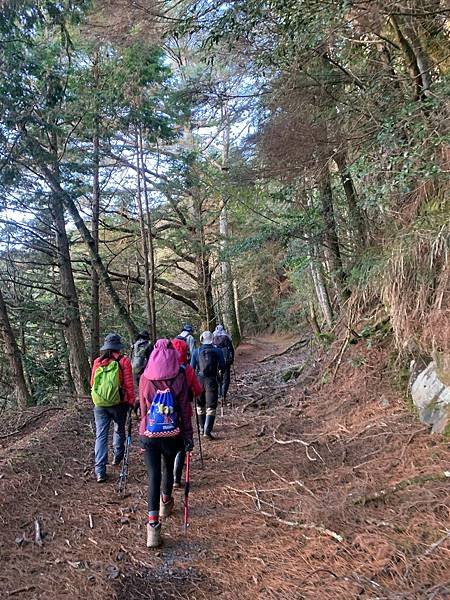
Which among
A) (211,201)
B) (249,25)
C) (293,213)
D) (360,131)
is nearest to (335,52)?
(360,131)

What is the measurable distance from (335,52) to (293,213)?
14.3 ft

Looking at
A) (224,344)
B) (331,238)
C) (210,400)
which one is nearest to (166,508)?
(210,400)

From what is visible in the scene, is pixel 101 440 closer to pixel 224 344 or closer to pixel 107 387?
pixel 107 387

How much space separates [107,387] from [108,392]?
0.21 ft

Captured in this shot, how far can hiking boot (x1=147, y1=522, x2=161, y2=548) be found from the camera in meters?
3.97

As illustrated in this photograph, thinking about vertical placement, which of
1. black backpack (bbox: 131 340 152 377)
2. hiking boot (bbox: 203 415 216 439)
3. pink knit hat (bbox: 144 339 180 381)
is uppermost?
pink knit hat (bbox: 144 339 180 381)

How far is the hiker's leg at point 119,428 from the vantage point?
5750 millimetres

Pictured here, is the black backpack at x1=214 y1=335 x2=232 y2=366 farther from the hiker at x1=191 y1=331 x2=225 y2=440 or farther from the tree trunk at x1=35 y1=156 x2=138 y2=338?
the tree trunk at x1=35 y1=156 x2=138 y2=338

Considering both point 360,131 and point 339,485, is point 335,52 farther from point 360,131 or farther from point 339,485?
point 339,485

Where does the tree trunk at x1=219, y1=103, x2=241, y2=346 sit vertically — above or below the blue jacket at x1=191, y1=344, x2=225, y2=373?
above

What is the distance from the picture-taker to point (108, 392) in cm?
558

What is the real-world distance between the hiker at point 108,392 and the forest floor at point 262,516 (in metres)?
0.43

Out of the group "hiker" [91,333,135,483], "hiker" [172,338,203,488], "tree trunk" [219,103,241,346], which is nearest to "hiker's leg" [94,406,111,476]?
"hiker" [91,333,135,483]

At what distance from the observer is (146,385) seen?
429cm
